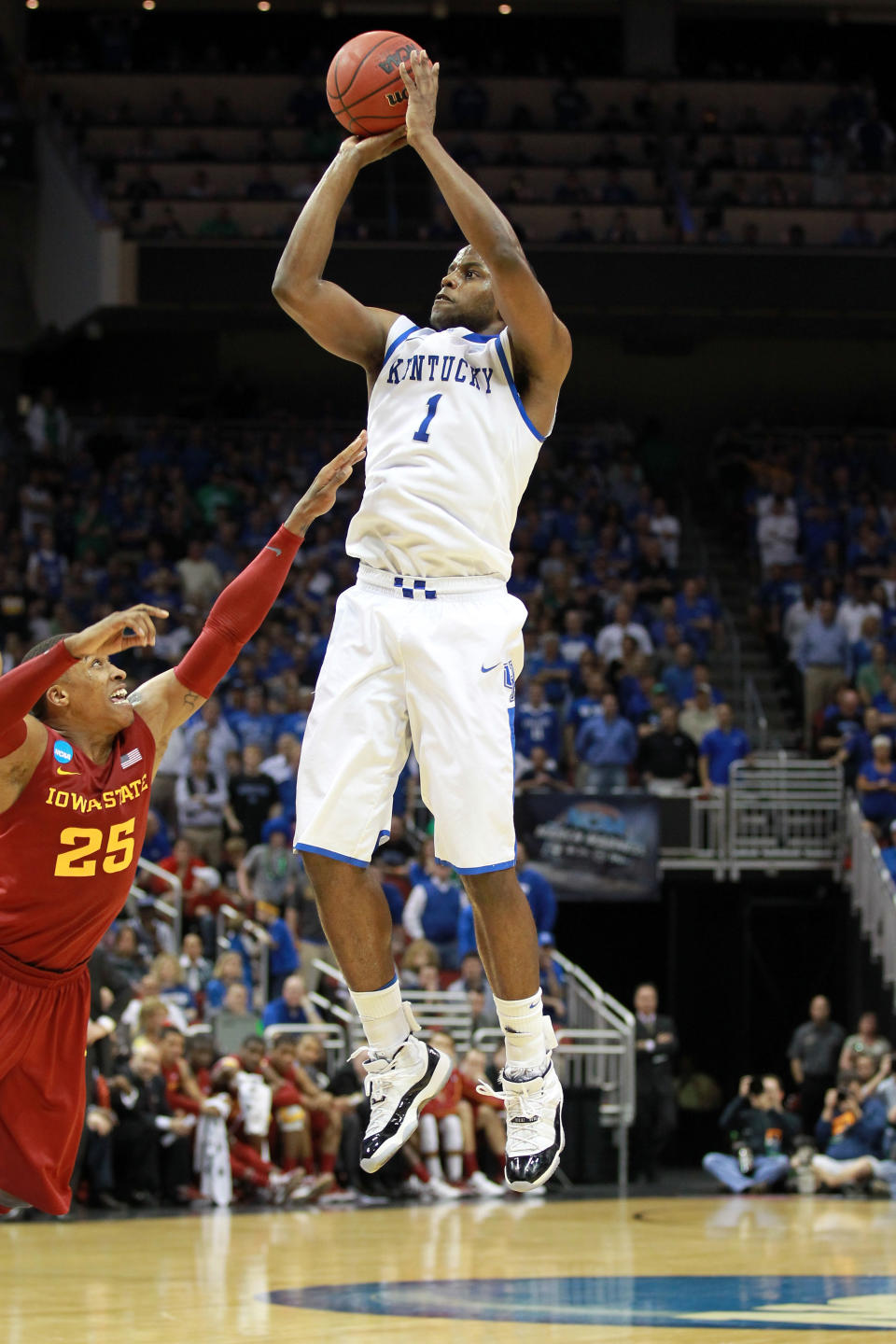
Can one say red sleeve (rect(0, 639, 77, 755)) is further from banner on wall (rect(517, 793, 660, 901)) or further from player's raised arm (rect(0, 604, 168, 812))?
banner on wall (rect(517, 793, 660, 901))

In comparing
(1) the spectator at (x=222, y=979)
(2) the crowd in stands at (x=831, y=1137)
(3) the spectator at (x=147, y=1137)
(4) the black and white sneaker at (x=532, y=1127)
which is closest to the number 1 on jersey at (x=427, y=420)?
(4) the black and white sneaker at (x=532, y=1127)

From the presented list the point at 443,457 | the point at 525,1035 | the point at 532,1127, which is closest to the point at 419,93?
the point at 443,457

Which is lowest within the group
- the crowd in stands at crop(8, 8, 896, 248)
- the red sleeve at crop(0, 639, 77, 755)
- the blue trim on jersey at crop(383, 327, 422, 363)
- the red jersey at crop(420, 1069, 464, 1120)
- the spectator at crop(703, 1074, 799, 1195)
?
the spectator at crop(703, 1074, 799, 1195)

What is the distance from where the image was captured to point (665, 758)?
63.8 feet

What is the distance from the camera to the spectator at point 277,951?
1680 cm

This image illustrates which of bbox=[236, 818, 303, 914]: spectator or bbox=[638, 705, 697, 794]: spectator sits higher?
bbox=[638, 705, 697, 794]: spectator

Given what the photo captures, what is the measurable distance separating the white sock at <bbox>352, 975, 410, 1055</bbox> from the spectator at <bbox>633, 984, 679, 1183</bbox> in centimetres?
1194

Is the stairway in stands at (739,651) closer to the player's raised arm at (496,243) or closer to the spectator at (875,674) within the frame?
the spectator at (875,674)

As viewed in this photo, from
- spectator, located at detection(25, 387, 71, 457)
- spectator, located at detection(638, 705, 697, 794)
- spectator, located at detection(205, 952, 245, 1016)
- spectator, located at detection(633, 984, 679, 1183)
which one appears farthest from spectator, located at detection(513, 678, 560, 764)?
spectator, located at detection(25, 387, 71, 457)

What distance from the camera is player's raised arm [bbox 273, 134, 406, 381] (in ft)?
19.4

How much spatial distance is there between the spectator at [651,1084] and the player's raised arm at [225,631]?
11499 millimetres

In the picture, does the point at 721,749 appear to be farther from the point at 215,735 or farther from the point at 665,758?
the point at 215,735

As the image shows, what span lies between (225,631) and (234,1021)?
9377 millimetres

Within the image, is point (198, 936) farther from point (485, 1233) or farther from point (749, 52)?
point (749, 52)
